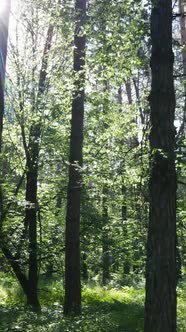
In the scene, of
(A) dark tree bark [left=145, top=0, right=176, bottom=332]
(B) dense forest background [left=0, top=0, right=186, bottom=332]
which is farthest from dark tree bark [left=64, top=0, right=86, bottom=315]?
(A) dark tree bark [left=145, top=0, right=176, bottom=332]

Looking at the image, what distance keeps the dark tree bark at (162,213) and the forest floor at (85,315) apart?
7.81 feet

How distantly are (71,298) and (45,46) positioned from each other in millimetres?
7723

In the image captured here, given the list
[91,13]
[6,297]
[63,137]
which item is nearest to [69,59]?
[63,137]

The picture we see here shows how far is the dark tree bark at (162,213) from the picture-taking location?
4926 millimetres

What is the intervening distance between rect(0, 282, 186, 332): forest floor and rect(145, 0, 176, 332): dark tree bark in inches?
93.7

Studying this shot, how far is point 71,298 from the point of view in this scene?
352 inches

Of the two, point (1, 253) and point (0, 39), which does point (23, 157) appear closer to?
point (1, 253)

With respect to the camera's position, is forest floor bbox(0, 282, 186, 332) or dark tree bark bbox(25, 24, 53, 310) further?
dark tree bark bbox(25, 24, 53, 310)

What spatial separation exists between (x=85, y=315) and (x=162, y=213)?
4451mm

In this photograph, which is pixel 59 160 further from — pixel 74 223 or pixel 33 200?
pixel 74 223

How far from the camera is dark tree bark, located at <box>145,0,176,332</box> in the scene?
4926mm

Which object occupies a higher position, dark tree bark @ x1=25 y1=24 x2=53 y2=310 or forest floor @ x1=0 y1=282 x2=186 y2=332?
dark tree bark @ x1=25 y1=24 x2=53 y2=310

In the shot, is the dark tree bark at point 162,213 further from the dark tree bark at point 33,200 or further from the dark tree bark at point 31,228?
the dark tree bark at point 33,200

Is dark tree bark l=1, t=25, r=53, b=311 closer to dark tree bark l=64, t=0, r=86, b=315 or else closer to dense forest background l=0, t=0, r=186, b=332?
dense forest background l=0, t=0, r=186, b=332
